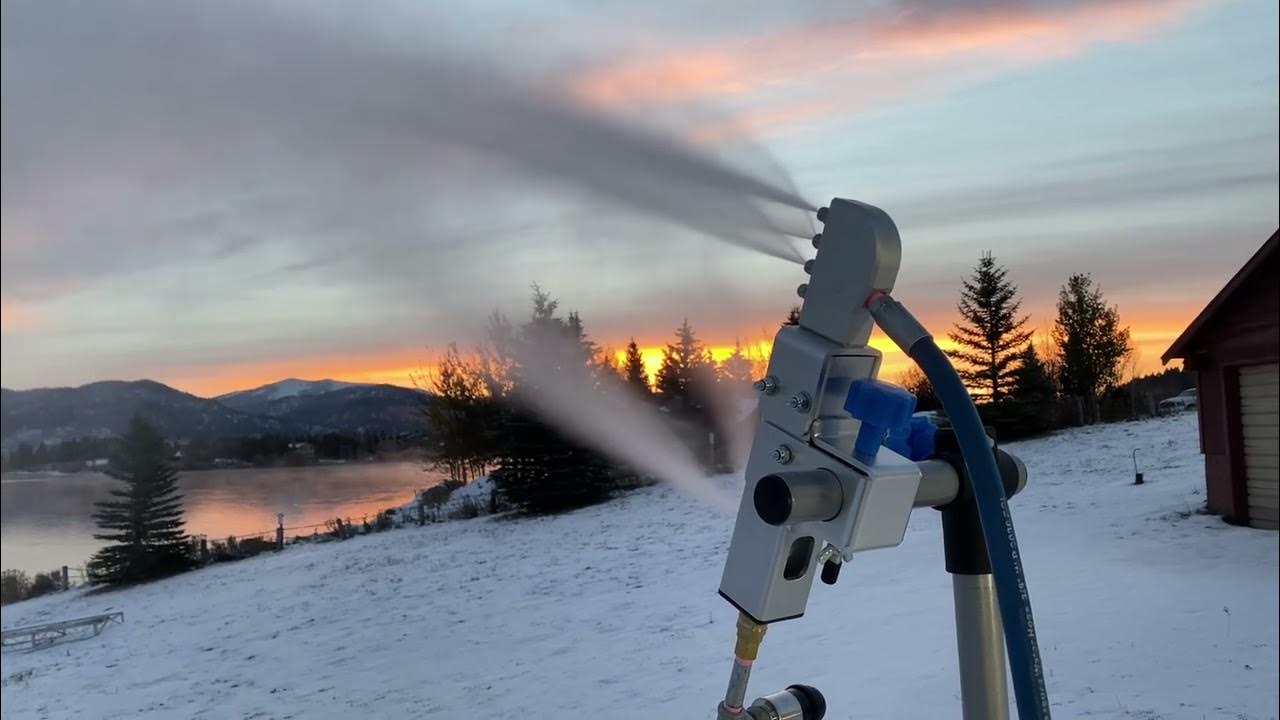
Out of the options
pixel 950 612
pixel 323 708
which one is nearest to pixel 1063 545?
pixel 950 612

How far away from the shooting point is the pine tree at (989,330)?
1.93m

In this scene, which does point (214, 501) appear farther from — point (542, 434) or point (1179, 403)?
point (1179, 403)

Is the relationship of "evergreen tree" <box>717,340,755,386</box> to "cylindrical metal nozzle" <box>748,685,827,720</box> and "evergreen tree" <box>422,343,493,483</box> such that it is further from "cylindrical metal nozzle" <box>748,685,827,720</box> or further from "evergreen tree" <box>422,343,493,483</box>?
"cylindrical metal nozzle" <box>748,685,827,720</box>

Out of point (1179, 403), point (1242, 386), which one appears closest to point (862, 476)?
point (1179, 403)

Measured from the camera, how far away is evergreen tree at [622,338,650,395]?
2592 millimetres

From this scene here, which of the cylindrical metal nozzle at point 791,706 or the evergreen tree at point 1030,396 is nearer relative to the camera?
the cylindrical metal nozzle at point 791,706

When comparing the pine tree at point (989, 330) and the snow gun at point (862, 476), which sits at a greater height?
the pine tree at point (989, 330)

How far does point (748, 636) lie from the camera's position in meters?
0.77

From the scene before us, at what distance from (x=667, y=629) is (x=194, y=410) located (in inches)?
53.7

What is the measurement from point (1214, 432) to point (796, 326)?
2.14 meters

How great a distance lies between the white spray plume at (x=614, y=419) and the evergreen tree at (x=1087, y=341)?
88cm

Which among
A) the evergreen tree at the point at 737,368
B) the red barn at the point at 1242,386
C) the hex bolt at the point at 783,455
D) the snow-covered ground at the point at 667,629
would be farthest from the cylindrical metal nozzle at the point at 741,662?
the red barn at the point at 1242,386

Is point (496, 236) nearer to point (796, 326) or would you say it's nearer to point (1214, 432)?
point (796, 326)

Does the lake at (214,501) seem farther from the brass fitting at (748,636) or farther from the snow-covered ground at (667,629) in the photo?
the brass fitting at (748,636)
